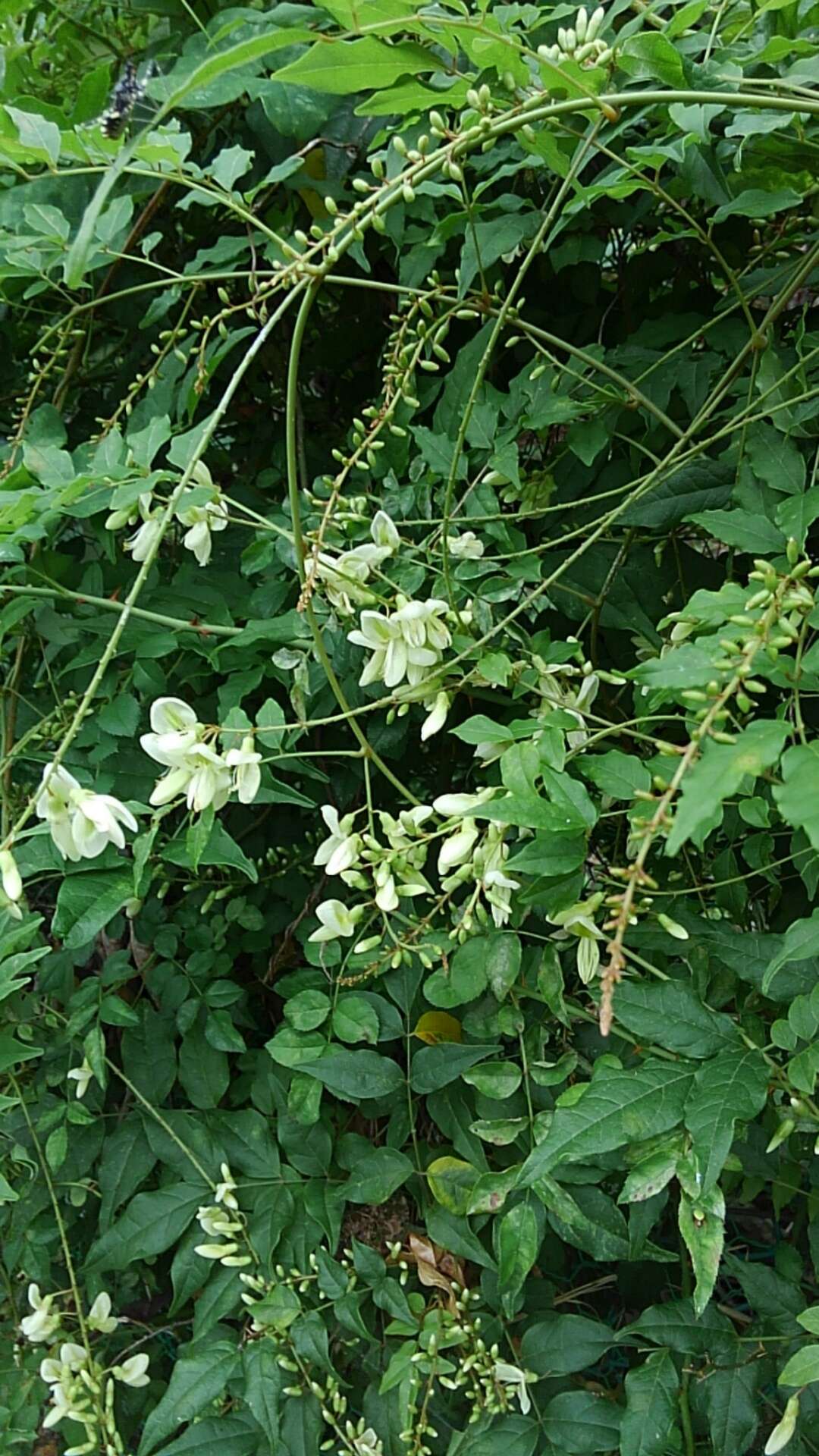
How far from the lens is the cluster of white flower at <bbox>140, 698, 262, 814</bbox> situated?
2.64 ft

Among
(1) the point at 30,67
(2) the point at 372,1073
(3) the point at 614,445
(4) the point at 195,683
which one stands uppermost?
(1) the point at 30,67

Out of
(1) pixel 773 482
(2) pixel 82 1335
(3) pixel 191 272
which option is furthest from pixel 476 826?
(2) pixel 82 1335

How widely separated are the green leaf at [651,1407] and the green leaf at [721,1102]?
325 mm

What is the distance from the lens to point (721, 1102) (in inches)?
30.1

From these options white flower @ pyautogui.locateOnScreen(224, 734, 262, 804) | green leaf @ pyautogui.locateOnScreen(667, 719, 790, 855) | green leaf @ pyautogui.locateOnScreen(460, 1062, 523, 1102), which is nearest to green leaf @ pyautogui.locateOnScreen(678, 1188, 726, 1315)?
green leaf @ pyautogui.locateOnScreen(460, 1062, 523, 1102)

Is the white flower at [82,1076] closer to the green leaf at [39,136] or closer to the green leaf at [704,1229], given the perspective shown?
the green leaf at [704,1229]

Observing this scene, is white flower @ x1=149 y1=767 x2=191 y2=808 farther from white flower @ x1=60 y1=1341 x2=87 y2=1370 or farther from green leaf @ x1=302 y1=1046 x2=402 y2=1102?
white flower @ x1=60 y1=1341 x2=87 y2=1370

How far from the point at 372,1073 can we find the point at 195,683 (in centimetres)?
43

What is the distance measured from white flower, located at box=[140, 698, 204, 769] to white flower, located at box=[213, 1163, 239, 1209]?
19.0 inches

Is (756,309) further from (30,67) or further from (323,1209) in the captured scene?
(323,1209)

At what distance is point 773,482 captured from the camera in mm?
871

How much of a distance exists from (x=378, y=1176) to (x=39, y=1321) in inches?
16.2

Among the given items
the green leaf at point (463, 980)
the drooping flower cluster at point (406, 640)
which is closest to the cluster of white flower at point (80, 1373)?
the green leaf at point (463, 980)

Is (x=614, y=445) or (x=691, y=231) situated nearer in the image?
(x=691, y=231)
